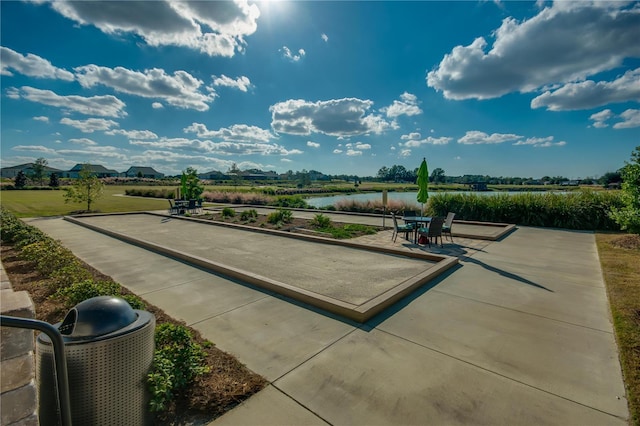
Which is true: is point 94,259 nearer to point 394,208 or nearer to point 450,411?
point 450,411

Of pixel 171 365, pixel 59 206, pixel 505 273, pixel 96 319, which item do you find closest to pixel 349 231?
pixel 505 273

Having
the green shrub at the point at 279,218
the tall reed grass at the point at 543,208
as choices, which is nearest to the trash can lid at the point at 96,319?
the green shrub at the point at 279,218

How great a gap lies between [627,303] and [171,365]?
6.06 metres

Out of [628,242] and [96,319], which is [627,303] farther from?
[96,319]

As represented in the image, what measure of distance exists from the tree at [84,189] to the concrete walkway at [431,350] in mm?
15896

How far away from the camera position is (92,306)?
2012 mm

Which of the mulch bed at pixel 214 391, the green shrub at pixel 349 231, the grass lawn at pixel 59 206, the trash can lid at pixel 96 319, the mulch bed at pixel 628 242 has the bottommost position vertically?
the mulch bed at pixel 214 391

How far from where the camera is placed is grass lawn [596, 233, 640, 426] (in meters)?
2.72

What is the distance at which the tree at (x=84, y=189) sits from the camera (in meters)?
17.8

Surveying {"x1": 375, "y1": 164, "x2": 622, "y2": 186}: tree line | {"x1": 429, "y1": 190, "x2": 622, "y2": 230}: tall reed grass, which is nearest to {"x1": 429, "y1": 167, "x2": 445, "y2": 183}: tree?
{"x1": 375, "y1": 164, "x2": 622, "y2": 186}: tree line

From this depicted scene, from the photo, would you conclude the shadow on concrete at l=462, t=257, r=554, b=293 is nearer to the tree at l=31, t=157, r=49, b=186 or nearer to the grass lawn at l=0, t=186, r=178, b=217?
the grass lawn at l=0, t=186, r=178, b=217

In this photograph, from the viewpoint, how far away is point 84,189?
58.4 feet

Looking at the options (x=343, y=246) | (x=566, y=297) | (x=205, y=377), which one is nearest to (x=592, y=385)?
(x=566, y=297)

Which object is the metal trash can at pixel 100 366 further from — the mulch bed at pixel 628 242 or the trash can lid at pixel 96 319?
the mulch bed at pixel 628 242
